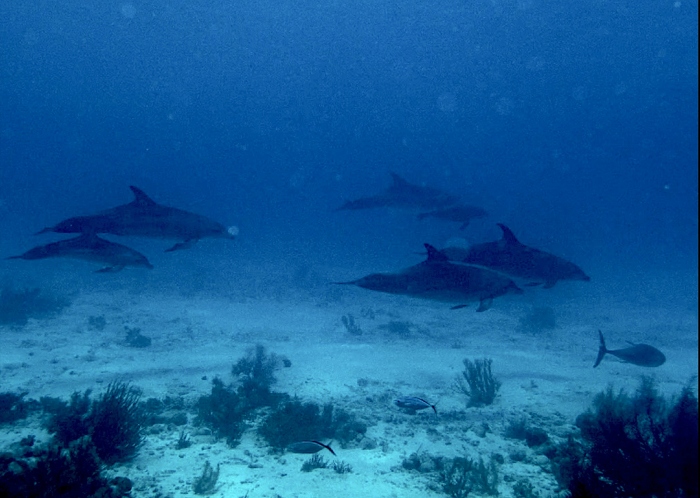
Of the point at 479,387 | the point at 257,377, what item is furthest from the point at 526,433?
the point at 257,377

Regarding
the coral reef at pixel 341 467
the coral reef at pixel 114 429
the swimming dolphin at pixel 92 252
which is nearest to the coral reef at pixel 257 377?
the coral reef at pixel 114 429

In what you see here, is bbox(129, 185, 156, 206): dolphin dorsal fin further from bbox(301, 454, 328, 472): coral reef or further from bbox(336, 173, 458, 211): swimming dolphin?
bbox(336, 173, 458, 211): swimming dolphin

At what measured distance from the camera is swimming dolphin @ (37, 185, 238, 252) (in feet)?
27.3

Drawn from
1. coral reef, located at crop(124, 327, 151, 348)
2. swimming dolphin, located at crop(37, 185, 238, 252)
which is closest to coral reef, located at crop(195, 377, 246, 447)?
swimming dolphin, located at crop(37, 185, 238, 252)

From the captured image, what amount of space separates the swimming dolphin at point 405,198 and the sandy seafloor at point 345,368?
5.38 m

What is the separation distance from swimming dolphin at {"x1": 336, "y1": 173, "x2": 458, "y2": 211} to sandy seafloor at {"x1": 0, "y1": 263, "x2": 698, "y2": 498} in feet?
17.7

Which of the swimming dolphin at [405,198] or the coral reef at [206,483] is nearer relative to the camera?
the coral reef at [206,483]

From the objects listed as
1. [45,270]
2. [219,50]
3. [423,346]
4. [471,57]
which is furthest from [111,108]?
[423,346]

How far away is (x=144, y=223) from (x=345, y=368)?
22.0 feet

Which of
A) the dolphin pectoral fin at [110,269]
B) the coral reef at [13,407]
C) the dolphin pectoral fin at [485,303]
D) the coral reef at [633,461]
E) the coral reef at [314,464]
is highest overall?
the dolphin pectoral fin at [485,303]

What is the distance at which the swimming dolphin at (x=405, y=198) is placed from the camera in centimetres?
1486

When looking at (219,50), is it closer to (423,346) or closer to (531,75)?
(531,75)

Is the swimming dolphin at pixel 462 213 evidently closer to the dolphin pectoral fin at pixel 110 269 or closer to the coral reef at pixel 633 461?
the coral reef at pixel 633 461

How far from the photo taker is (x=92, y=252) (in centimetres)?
Result: 876
